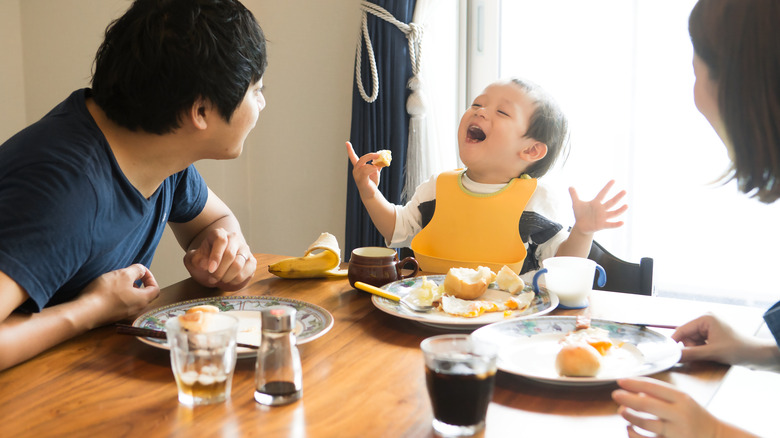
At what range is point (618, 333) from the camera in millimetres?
1075

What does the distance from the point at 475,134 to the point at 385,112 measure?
0.92m

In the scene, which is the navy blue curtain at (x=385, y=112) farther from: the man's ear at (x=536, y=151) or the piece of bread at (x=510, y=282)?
the piece of bread at (x=510, y=282)

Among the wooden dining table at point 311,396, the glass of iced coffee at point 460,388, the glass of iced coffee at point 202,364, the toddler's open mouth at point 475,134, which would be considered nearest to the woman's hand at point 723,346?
the wooden dining table at point 311,396

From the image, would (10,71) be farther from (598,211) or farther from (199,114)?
(598,211)

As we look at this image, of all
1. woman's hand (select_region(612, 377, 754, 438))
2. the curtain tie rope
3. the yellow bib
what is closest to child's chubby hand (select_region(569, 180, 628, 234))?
the yellow bib

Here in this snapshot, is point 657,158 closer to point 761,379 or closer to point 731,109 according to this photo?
point 761,379

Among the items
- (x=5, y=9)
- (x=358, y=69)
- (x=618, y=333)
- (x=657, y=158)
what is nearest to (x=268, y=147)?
(x=358, y=69)

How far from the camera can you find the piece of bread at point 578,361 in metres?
0.91

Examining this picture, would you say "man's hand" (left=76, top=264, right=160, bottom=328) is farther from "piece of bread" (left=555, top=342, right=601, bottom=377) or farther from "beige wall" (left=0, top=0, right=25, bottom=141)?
"beige wall" (left=0, top=0, right=25, bottom=141)

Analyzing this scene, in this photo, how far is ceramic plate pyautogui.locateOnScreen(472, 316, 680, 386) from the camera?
915 millimetres

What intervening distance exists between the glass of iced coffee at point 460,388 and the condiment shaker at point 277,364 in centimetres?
19

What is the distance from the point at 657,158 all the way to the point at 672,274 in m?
0.50

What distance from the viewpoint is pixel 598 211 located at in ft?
5.08

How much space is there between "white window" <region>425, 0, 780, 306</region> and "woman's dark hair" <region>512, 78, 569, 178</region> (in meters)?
0.80
